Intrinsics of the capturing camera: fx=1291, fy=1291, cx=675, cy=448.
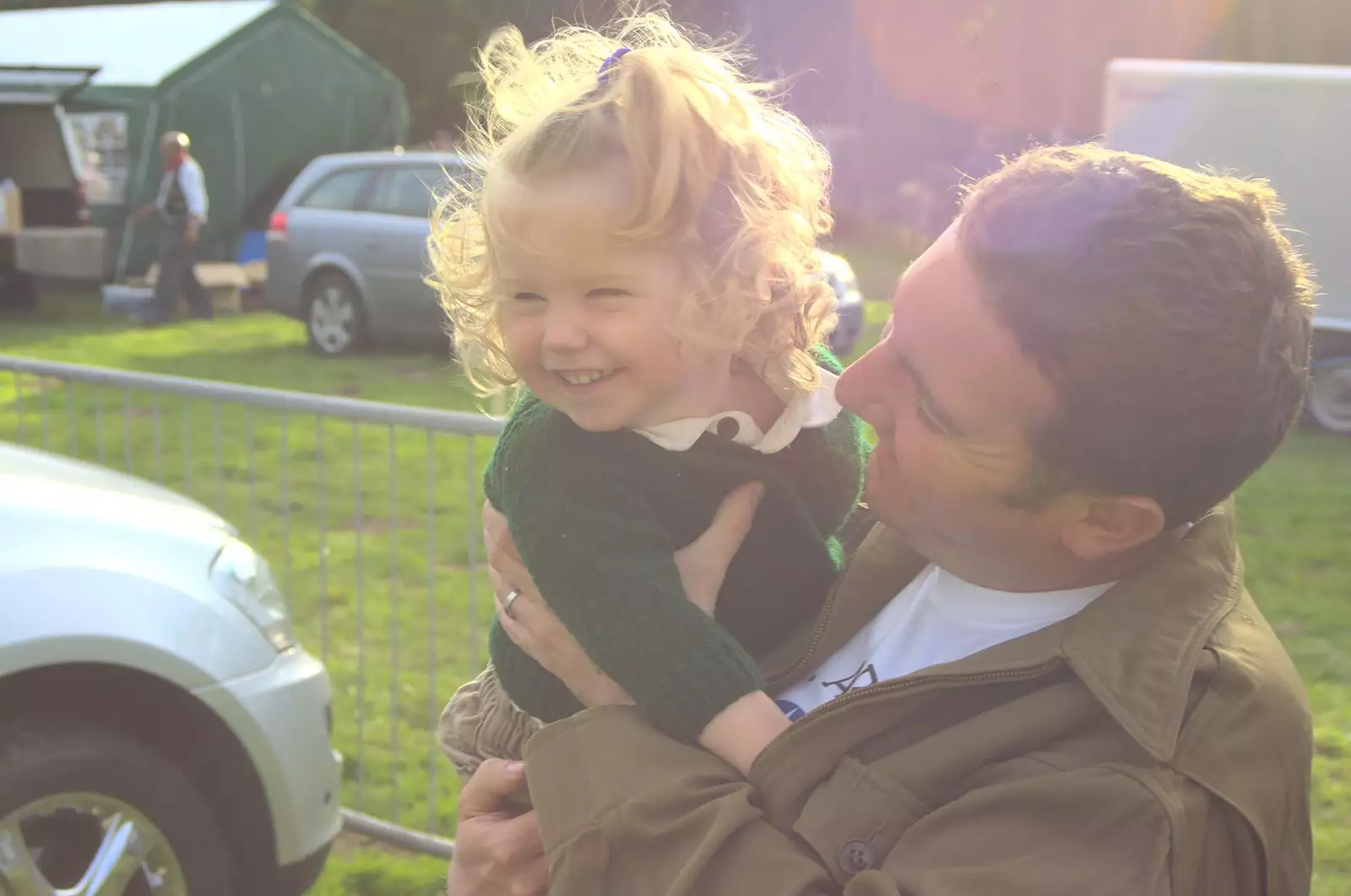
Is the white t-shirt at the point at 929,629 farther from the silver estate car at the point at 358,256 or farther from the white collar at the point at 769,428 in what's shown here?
the silver estate car at the point at 358,256

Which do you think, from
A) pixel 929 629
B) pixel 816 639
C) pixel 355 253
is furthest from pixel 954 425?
pixel 355 253

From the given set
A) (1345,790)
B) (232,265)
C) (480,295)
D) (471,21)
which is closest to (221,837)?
(480,295)

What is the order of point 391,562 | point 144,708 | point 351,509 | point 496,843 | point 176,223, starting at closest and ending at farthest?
1. point 496,843
2. point 144,708
3. point 391,562
4. point 351,509
5. point 176,223

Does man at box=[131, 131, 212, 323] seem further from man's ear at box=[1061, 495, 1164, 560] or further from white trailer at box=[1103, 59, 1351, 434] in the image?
man's ear at box=[1061, 495, 1164, 560]

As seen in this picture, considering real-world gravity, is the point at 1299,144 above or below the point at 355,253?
above

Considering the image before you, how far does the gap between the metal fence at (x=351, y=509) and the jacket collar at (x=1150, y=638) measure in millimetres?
1895

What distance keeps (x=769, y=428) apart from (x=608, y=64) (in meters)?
0.54

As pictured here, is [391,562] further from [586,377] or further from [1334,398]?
[1334,398]

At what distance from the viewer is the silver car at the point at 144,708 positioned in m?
2.68

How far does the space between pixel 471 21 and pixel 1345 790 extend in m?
24.7

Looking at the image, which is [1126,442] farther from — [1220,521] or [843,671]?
[843,671]

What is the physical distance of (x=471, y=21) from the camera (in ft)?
85.7

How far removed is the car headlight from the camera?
3.04 m

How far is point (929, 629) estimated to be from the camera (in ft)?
5.34
